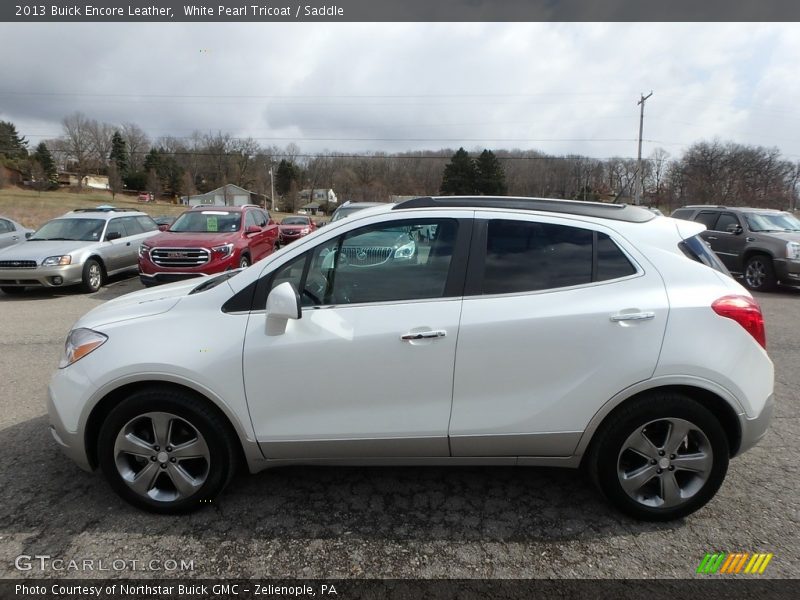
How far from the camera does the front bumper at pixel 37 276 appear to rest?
9.55 meters

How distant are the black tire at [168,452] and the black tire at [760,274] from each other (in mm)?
12320

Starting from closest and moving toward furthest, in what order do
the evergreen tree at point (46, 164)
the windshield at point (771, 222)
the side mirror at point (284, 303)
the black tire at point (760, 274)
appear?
the side mirror at point (284, 303)
the black tire at point (760, 274)
the windshield at point (771, 222)
the evergreen tree at point (46, 164)

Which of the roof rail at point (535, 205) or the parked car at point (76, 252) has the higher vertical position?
the roof rail at point (535, 205)

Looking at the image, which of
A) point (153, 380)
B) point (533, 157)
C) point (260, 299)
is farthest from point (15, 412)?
point (533, 157)

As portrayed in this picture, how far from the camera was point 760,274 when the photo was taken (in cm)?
1092

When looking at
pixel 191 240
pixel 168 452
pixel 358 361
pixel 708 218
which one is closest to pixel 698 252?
pixel 358 361

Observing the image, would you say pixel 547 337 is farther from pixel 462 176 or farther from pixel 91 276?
pixel 462 176

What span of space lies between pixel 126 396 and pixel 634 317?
2862mm

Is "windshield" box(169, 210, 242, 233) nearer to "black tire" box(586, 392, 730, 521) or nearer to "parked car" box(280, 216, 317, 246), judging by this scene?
"parked car" box(280, 216, 317, 246)

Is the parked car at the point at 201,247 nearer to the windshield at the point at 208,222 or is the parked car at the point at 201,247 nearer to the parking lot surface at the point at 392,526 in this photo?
the windshield at the point at 208,222

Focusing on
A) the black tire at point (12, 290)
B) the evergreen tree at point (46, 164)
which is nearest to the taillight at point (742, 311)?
the black tire at point (12, 290)

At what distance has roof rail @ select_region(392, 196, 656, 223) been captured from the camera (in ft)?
9.53

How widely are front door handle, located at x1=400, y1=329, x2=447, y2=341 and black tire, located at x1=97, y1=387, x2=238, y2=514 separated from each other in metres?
1.16

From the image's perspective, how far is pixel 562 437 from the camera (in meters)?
2.66
